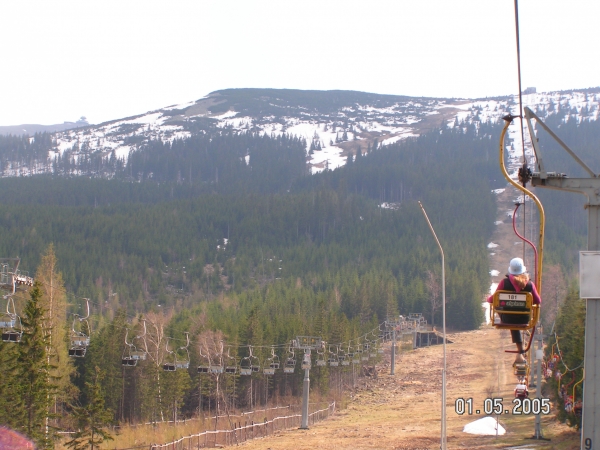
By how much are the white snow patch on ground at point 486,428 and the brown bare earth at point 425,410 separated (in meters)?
0.33

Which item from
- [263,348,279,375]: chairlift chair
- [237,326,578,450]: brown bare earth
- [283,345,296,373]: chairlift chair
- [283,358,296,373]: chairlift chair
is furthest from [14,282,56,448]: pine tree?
[283,345,296,373]: chairlift chair

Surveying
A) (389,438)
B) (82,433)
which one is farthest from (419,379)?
(82,433)

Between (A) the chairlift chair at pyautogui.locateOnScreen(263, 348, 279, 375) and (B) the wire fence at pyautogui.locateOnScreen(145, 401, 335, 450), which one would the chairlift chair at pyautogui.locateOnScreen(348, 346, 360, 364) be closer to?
(A) the chairlift chair at pyautogui.locateOnScreen(263, 348, 279, 375)

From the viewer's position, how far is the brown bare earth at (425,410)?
47688mm

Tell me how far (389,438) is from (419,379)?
1590 inches

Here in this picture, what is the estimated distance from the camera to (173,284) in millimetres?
171750

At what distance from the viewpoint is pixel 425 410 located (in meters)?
67.4

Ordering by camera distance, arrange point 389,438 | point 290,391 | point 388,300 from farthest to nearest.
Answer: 1. point 388,300
2. point 290,391
3. point 389,438

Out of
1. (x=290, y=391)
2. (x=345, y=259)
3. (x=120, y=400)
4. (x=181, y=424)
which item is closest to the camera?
(x=181, y=424)

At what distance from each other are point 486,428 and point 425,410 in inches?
730

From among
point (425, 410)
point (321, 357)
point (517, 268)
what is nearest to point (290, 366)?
point (321, 357)

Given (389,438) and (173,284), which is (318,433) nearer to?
(389,438)

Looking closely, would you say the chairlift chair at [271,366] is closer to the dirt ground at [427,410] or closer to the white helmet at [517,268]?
the dirt ground at [427,410]

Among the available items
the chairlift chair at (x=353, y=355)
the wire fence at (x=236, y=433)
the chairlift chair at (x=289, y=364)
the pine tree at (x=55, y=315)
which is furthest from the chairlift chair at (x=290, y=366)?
the pine tree at (x=55, y=315)
